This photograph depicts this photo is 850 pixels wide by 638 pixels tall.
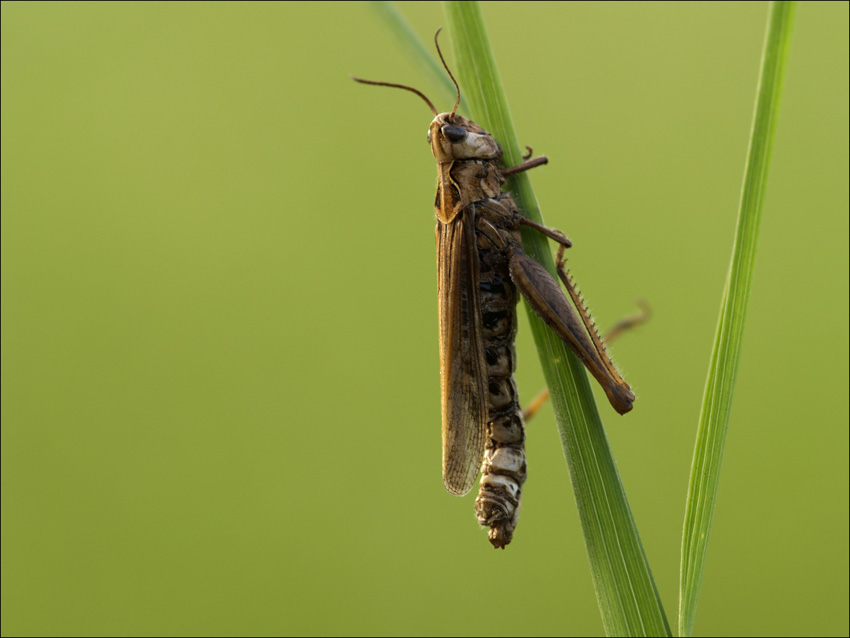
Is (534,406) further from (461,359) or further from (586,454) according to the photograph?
(586,454)

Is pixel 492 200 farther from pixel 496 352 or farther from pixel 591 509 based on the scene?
pixel 591 509

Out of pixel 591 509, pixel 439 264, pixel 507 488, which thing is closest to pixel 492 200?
pixel 439 264

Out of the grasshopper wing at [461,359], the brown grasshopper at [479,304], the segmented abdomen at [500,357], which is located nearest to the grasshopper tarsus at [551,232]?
the brown grasshopper at [479,304]

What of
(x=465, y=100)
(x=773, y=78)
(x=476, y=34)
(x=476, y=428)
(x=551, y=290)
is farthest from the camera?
(x=476, y=428)

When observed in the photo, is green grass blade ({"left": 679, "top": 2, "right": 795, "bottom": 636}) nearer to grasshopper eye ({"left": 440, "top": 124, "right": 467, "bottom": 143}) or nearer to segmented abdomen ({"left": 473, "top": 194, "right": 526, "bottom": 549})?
segmented abdomen ({"left": 473, "top": 194, "right": 526, "bottom": 549})

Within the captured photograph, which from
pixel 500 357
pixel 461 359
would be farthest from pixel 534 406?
pixel 461 359
